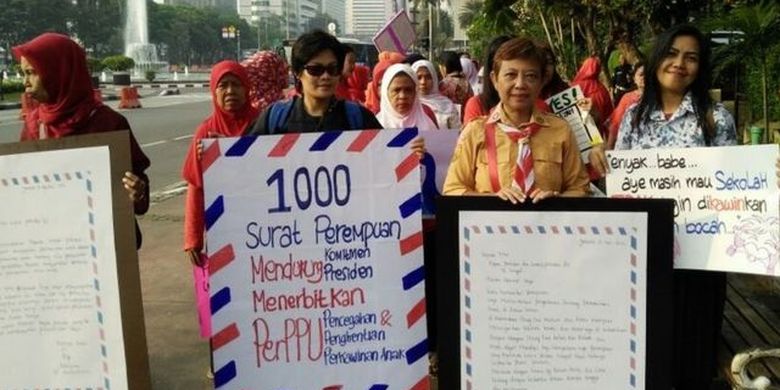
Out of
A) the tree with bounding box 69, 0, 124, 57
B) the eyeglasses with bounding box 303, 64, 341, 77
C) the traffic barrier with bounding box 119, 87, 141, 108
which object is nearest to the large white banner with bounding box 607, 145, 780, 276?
the eyeglasses with bounding box 303, 64, 341, 77

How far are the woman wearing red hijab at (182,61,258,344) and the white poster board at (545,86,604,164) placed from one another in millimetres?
1789

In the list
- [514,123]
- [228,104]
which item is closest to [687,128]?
[514,123]

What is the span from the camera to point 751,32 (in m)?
5.87

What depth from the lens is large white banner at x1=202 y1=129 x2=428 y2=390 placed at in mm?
2824

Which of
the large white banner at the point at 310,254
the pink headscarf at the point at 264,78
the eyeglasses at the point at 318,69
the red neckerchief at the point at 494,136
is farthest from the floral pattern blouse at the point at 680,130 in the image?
the pink headscarf at the point at 264,78

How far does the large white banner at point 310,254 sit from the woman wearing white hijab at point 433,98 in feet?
8.83

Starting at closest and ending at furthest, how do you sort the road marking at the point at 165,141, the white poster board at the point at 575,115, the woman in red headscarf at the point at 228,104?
the woman in red headscarf at the point at 228,104 → the white poster board at the point at 575,115 → the road marking at the point at 165,141

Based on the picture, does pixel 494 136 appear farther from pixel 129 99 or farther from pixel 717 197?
pixel 129 99

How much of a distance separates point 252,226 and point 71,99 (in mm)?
988

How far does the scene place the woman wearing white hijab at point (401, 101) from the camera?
14.2ft

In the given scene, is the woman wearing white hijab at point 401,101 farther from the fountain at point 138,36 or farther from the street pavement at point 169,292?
the fountain at point 138,36

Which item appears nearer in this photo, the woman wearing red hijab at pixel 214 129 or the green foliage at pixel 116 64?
the woman wearing red hijab at pixel 214 129

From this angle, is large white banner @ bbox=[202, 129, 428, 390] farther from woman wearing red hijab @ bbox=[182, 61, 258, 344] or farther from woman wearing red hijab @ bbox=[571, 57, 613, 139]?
woman wearing red hijab @ bbox=[571, 57, 613, 139]

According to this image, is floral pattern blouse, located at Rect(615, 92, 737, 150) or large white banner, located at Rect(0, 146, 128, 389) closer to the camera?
large white banner, located at Rect(0, 146, 128, 389)
